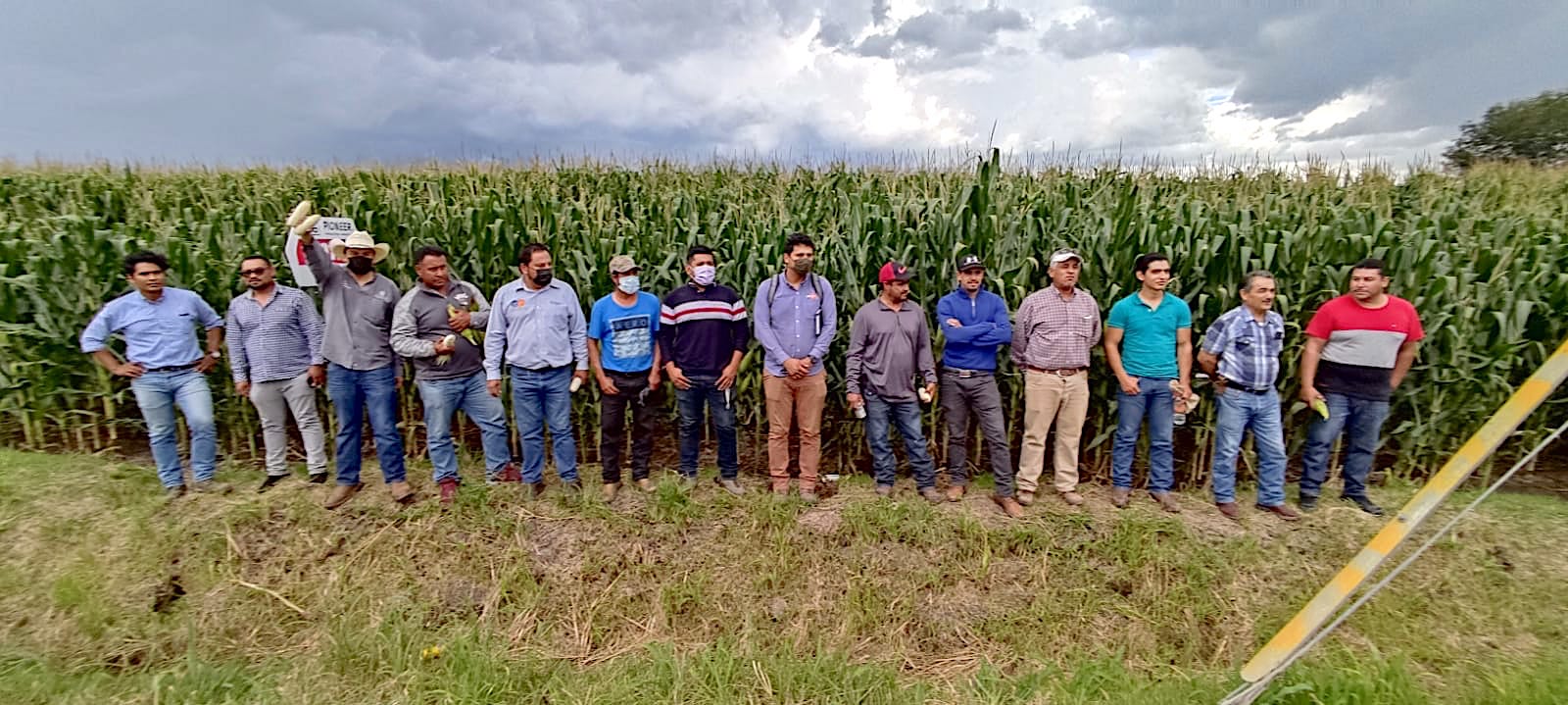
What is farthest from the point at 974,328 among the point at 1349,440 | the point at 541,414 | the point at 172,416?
the point at 172,416

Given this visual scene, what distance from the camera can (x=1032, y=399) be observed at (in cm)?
517

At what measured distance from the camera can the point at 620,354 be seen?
5.15 metres

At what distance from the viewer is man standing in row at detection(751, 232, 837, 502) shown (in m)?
5.08

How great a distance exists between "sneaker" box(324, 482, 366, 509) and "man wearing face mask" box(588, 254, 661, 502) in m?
1.93

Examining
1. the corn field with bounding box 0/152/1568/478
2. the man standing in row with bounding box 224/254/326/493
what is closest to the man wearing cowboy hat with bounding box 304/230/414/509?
the man standing in row with bounding box 224/254/326/493

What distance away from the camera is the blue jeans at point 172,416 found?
5316 millimetres


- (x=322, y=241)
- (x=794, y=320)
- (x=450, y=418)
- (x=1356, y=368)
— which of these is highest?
(x=322, y=241)

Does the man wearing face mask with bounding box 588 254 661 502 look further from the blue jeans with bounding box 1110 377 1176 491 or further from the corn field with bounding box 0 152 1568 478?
the blue jeans with bounding box 1110 377 1176 491

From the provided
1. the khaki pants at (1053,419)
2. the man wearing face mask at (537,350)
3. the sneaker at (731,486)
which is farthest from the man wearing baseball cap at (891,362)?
the man wearing face mask at (537,350)

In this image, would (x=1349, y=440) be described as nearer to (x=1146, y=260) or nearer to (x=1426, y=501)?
(x=1146, y=260)

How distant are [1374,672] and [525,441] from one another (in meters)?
5.46

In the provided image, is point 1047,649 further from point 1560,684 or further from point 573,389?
point 573,389

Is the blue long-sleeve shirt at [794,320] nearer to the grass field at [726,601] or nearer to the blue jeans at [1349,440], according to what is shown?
the grass field at [726,601]

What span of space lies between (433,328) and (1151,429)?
529cm
